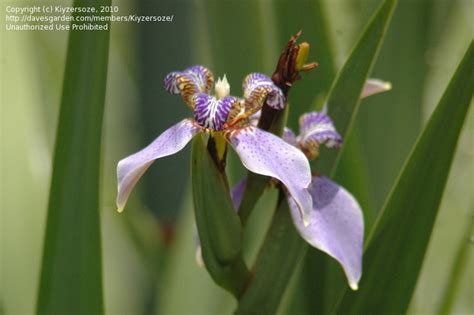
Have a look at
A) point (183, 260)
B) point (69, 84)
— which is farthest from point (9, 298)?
point (69, 84)

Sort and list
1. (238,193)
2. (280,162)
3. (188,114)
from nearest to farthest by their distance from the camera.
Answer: (280,162)
(238,193)
(188,114)

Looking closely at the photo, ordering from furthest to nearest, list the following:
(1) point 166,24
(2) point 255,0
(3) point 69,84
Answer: (1) point 166,24
(2) point 255,0
(3) point 69,84

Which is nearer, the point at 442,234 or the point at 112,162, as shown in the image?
the point at 442,234

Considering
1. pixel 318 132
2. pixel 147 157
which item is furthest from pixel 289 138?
pixel 147 157

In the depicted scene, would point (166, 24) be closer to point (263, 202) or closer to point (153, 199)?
point (153, 199)

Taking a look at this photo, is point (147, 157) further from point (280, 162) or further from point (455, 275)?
point (455, 275)

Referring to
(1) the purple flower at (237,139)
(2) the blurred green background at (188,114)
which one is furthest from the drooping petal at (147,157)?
(2) the blurred green background at (188,114)

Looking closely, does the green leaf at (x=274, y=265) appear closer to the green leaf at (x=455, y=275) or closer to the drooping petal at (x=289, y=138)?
the drooping petal at (x=289, y=138)
